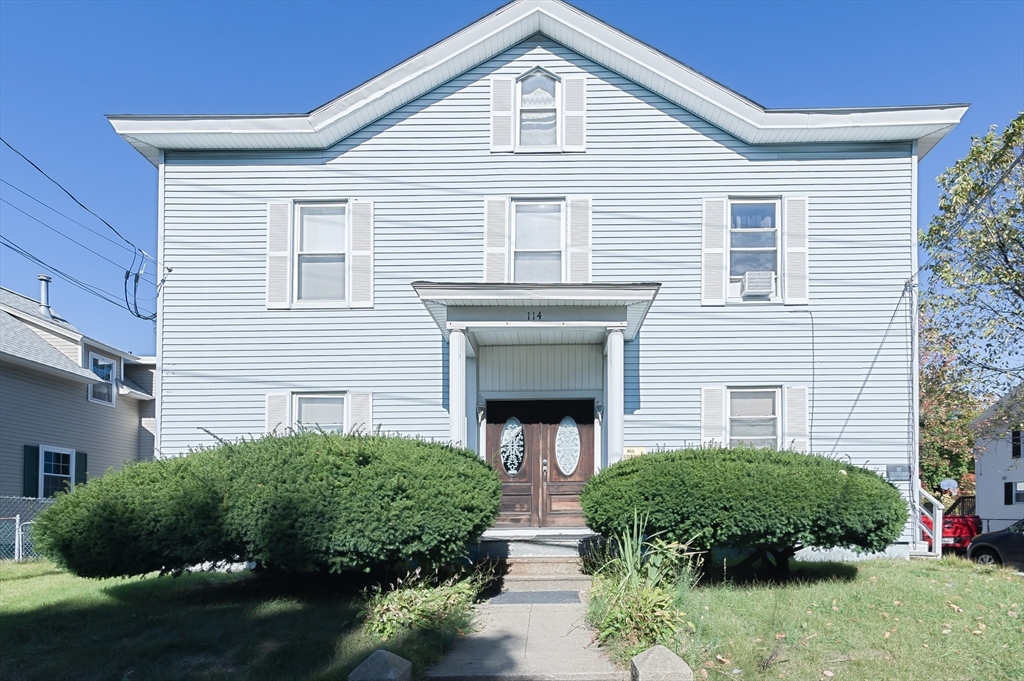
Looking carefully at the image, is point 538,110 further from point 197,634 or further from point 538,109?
point 197,634

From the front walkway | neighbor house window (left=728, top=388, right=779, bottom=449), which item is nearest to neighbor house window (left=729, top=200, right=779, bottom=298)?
neighbor house window (left=728, top=388, right=779, bottom=449)

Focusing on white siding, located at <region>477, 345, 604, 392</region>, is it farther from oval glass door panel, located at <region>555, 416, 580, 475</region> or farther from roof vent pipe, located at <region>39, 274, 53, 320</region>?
roof vent pipe, located at <region>39, 274, 53, 320</region>

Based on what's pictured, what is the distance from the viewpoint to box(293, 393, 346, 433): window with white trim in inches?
526

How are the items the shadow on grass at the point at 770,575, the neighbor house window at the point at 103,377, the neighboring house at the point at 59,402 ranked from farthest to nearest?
the neighbor house window at the point at 103,377 → the neighboring house at the point at 59,402 → the shadow on grass at the point at 770,575

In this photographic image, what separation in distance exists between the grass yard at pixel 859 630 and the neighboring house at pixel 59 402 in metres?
17.3

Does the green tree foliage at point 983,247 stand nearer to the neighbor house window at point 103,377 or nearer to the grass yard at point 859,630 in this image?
the grass yard at point 859,630

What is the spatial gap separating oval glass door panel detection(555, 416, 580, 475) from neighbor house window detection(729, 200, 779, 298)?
330 cm

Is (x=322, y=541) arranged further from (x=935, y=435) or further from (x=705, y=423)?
(x=935, y=435)

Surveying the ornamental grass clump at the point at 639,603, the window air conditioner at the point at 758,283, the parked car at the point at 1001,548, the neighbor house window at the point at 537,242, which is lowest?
the parked car at the point at 1001,548

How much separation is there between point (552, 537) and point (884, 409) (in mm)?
5575

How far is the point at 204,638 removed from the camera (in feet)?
24.2

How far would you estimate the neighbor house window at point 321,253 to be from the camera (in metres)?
13.6

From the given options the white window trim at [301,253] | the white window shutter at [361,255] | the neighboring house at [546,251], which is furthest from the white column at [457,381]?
the white window trim at [301,253]

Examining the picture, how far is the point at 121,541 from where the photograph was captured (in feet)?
26.8
